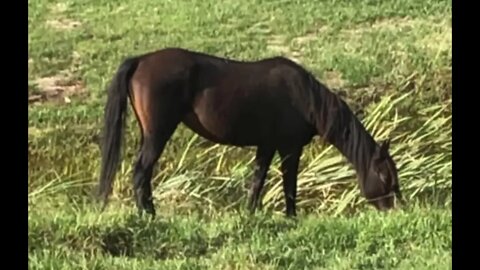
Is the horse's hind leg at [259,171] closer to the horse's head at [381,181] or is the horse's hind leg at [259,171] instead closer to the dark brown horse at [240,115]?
the dark brown horse at [240,115]

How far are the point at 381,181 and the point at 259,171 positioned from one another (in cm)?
36

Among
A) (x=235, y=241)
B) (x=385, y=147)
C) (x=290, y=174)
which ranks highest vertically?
(x=385, y=147)

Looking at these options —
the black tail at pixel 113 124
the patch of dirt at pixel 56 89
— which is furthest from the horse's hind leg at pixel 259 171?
the patch of dirt at pixel 56 89

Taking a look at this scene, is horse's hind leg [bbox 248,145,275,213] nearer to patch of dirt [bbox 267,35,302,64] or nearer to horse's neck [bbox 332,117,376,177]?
horse's neck [bbox 332,117,376,177]

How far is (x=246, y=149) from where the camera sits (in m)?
3.31

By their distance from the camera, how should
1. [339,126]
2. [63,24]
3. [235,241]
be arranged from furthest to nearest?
[63,24]
[339,126]
[235,241]

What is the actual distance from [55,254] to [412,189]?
1.07 m

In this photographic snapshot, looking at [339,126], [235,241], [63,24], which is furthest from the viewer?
[63,24]

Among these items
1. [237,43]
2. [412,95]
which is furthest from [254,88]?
[412,95]

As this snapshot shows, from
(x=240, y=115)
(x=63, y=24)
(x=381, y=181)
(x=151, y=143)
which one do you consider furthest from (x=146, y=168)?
(x=381, y=181)

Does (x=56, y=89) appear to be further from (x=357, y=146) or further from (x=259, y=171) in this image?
(x=357, y=146)

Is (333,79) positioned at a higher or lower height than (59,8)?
lower

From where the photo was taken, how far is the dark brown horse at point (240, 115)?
319 cm

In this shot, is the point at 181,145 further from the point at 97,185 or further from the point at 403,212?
the point at 403,212
